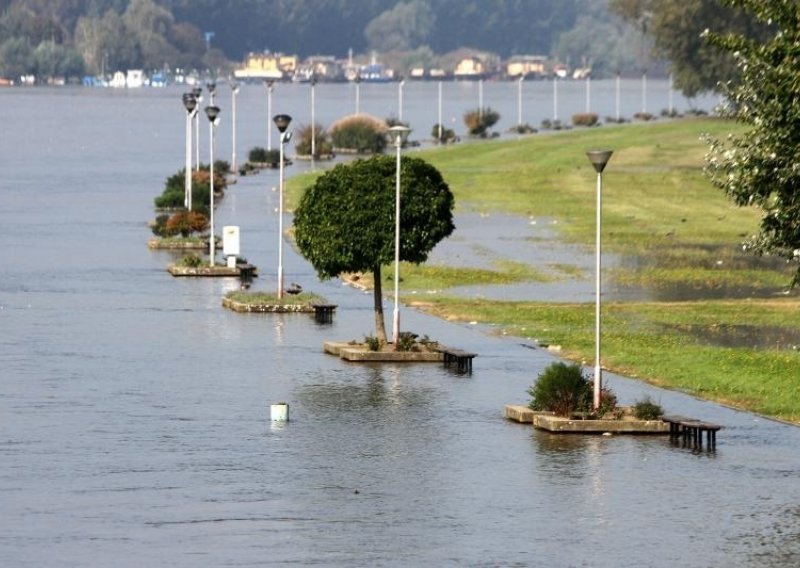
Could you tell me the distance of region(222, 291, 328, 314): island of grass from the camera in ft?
188

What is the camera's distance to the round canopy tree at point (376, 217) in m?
48.3

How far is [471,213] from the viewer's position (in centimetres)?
9900

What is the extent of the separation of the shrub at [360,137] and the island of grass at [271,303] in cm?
10409

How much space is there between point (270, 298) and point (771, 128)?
27.7m

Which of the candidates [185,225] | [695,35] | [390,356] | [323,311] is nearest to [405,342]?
[390,356]

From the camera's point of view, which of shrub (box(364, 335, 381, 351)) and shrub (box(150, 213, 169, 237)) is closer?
shrub (box(364, 335, 381, 351))

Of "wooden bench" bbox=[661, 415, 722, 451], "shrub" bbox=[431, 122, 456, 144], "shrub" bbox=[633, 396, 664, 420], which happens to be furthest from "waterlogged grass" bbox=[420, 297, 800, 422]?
"shrub" bbox=[431, 122, 456, 144]

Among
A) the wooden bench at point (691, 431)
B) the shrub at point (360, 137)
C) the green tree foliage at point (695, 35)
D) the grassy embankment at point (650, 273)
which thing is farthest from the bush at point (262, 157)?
the wooden bench at point (691, 431)

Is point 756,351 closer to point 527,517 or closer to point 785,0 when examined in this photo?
point 785,0

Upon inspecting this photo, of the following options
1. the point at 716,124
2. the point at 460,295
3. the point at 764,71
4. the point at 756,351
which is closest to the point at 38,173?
the point at 716,124

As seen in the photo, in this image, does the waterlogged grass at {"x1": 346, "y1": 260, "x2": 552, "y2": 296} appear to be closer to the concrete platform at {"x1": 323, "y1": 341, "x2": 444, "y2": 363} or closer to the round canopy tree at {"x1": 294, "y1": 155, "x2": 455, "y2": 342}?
the round canopy tree at {"x1": 294, "y1": 155, "x2": 455, "y2": 342}

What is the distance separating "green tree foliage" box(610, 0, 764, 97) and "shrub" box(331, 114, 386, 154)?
22.9 meters

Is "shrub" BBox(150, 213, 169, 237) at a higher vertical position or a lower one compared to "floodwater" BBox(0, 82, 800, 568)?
higher

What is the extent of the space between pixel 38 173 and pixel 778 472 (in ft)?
394
